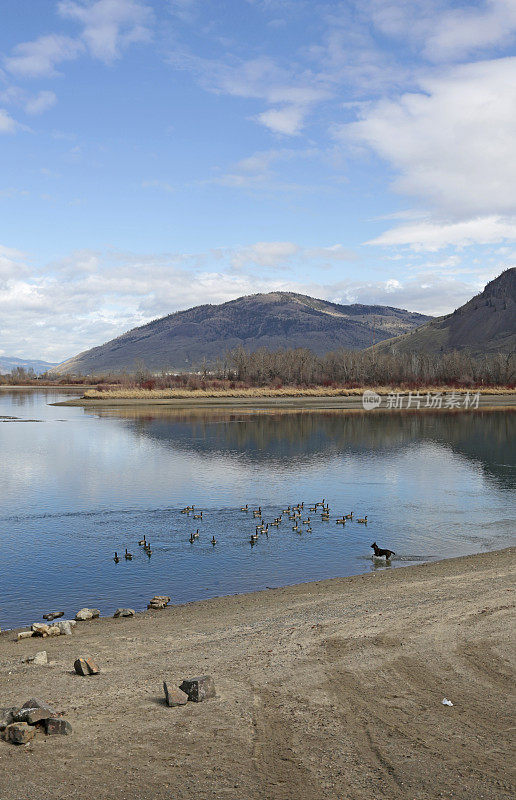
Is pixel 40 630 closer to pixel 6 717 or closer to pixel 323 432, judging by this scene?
pixel 6 717

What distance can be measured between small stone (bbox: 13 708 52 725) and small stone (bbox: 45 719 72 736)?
14 centimetres

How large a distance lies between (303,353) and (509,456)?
107998 mm

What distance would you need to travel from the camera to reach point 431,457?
45500mm

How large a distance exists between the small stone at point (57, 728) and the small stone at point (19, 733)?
0.21 m

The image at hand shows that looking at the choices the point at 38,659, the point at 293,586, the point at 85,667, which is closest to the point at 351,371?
the point at 293,586

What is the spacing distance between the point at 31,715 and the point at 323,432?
53.4 metres

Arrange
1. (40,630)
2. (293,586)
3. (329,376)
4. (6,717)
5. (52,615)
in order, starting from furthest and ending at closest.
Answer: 1. (329,376)
2. (293,586)
3. (52,615)
4. (40,630)
5. (6,717)

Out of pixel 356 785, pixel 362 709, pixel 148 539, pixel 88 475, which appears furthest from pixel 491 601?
pixel 88 475

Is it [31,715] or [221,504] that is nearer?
[31,715]

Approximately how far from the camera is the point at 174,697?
398 inches

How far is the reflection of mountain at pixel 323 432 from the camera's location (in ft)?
157

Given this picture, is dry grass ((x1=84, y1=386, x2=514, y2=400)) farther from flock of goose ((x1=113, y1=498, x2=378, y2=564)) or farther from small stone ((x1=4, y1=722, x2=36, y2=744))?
small stone ((x1=4, y1=722, x2=36, y2=744))

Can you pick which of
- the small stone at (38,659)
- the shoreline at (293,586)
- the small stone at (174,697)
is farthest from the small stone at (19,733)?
the shoreline at (293,586)

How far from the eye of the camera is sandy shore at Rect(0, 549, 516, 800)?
8.13 m
